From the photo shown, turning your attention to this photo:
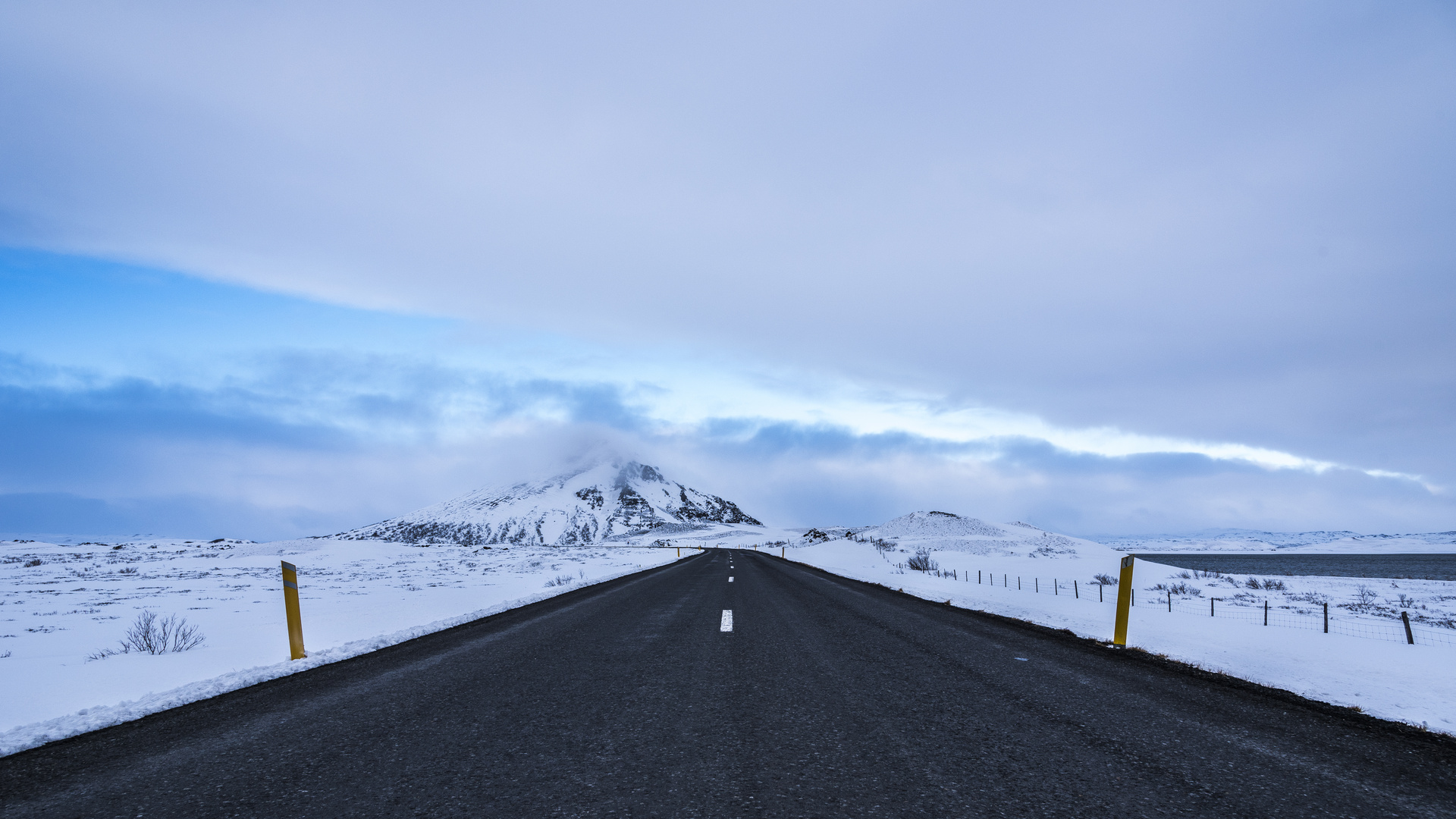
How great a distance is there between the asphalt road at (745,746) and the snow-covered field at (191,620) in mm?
595

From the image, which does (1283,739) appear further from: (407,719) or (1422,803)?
(407,719)

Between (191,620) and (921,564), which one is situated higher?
(191,620)

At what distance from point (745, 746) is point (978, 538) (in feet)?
280

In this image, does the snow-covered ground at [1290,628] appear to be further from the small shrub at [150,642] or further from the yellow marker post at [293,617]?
the small shrub at [150,642]

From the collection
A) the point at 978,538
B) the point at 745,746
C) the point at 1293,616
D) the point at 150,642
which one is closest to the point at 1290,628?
the point at 1293,616

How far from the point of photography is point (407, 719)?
4.76m

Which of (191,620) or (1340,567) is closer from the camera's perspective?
(191,620)

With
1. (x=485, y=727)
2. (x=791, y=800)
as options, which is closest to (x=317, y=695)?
(x=485, y=727)

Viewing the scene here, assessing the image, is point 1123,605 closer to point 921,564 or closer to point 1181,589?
point 1181,589

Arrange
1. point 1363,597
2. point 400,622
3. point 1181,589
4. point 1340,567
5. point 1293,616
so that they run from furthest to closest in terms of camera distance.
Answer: point 1340,567 < point 1181,589 < point 1363,597 < point 1293,616 < point 400,622

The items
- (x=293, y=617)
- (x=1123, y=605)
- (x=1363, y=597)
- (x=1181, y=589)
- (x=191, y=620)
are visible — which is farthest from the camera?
(x=1181, y=589)

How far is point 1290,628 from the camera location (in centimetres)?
1253

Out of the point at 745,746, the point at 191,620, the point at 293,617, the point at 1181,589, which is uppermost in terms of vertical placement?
the point at 745,746

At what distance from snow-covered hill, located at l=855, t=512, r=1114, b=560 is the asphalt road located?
5863 cm
